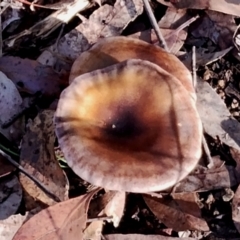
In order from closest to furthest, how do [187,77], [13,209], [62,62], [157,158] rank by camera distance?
[157,158], [187,77], [13,209], [62,62]

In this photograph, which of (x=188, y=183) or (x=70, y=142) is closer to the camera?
(x=70, y=142)

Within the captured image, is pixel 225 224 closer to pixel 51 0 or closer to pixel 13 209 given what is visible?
pixel 13 209

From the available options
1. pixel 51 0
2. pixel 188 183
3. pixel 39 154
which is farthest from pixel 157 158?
pixel 51 0

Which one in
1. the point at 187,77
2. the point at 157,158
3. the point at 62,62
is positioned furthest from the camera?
the point at 62,62

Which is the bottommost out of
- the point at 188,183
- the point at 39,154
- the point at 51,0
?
the point at 188,183

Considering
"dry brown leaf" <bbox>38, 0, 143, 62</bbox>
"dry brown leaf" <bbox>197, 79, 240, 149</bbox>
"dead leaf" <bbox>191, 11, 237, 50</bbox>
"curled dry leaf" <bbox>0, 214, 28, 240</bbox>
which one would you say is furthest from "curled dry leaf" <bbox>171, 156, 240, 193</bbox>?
"dry brown leaf" <bbox>38, 0, 143, 62</bbox>

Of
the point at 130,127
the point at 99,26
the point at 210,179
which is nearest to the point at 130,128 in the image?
the point at 130,127

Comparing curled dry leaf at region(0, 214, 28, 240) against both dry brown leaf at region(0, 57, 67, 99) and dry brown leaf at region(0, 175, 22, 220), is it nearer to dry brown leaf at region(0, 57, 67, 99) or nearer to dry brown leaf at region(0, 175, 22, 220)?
dry brown leaf at region(0, 175, 22, 220)
